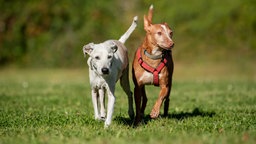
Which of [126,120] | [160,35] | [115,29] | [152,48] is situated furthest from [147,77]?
[115,29]

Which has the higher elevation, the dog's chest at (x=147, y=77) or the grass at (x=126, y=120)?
the dog's chest at (x=147, y=77)

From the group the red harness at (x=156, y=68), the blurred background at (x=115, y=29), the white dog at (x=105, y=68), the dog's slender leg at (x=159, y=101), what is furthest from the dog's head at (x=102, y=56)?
the blurred background at (x=115, y=29)

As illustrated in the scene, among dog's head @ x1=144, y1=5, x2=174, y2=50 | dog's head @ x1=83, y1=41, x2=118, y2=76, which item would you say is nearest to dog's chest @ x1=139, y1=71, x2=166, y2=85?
dog's head @ x1=144, y1=5, x2=174, y2=50

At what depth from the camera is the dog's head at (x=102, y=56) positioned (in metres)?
7.67

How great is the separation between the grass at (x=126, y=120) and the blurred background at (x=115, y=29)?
12911 millimetres

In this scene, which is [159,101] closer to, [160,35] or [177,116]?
[160,35]

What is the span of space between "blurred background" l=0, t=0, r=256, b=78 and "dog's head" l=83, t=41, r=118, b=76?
A: 1981cm

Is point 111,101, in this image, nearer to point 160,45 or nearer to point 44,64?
point 160,45

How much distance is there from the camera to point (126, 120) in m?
9.14

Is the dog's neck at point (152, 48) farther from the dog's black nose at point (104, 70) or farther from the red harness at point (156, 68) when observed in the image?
the dog's black nose at point (104, 70)

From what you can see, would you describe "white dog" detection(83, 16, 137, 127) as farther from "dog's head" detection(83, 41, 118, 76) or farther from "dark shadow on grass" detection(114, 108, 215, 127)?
"dark shadow on grass" detection(114, 108, 215, 127)

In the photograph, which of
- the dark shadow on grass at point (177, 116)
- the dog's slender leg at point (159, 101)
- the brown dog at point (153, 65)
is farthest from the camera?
the dark shadow on grass at point (177, 116)

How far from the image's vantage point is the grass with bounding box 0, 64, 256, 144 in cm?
643

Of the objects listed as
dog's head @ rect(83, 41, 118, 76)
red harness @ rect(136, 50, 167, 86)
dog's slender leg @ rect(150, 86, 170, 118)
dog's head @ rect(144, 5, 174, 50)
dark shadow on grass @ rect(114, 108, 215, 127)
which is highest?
dog's head @ rect(144, 5, 174, 50)
